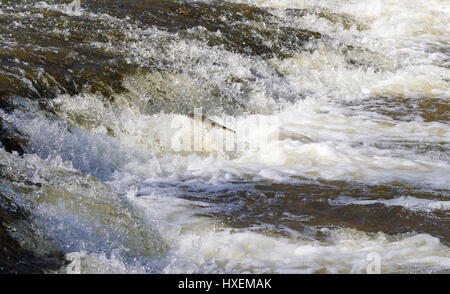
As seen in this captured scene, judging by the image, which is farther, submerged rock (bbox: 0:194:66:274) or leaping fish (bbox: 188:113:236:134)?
leaping fish (bbox: 188:113:236:134)

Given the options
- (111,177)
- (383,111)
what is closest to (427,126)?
(383,111)

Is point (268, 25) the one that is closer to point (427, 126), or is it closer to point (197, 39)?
point (197, 39)

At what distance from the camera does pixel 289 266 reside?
3461 millimetres

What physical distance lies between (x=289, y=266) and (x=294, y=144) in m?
2.52

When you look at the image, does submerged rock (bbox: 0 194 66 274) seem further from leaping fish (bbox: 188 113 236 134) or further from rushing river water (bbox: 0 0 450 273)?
leaping fish (bbox: 188 113 236 134)

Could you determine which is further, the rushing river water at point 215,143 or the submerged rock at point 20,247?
the rushing river water at point 215,143

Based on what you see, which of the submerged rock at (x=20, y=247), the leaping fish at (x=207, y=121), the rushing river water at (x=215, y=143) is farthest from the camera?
the leaping fish at (x=207, y=121)

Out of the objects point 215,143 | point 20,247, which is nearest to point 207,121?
point 215,143

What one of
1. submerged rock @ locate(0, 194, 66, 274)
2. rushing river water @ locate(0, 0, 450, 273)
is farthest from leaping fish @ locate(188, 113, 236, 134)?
submerged rock @ locate(0, 194, 66, 274)

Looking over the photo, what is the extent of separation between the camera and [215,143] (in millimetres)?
5715

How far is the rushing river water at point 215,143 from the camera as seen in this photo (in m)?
3.56

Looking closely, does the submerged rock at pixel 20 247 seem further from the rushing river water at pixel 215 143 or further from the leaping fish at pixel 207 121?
the leaping fish at pixel 207 121

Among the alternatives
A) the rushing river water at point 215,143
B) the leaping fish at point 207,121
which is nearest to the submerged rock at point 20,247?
the rushing river water at point 215,143

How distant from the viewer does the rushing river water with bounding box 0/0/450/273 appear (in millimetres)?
3562
